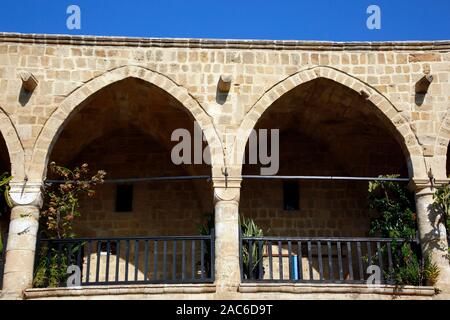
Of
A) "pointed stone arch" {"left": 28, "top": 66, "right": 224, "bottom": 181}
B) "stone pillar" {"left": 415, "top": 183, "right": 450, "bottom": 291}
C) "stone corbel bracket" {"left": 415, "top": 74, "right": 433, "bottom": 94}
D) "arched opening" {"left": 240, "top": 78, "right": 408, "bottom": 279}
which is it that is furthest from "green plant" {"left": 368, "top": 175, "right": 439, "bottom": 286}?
"pointed stone arch" {"left": 28, "top": 66, "right": 224, "bottom": 181}

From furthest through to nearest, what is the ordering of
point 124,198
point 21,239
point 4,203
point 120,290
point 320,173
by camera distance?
point 320,173 → point 124,198 → point 4,203 → point 21,239 → point 120,290

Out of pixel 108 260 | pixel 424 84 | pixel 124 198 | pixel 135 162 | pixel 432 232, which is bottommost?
pixel 108 260

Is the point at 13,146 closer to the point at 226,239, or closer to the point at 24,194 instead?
the point at 24,194

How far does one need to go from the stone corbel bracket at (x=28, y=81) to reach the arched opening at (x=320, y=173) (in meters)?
3.52

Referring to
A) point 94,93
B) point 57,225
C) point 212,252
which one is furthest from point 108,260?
point 94,93

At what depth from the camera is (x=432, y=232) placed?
30.2ft

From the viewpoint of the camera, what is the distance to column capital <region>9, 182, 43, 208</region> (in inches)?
359

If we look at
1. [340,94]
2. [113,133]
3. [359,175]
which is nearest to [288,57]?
[340,94]

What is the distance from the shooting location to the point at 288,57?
9.89 meters

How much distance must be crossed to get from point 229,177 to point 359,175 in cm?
303

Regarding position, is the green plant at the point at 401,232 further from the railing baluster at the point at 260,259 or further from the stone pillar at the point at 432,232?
the railing baluster at the point at 260,259

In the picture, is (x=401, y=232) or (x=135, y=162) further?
(x=135, y=162)

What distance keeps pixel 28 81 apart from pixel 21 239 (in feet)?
6.98

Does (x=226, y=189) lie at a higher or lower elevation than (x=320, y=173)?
lower
